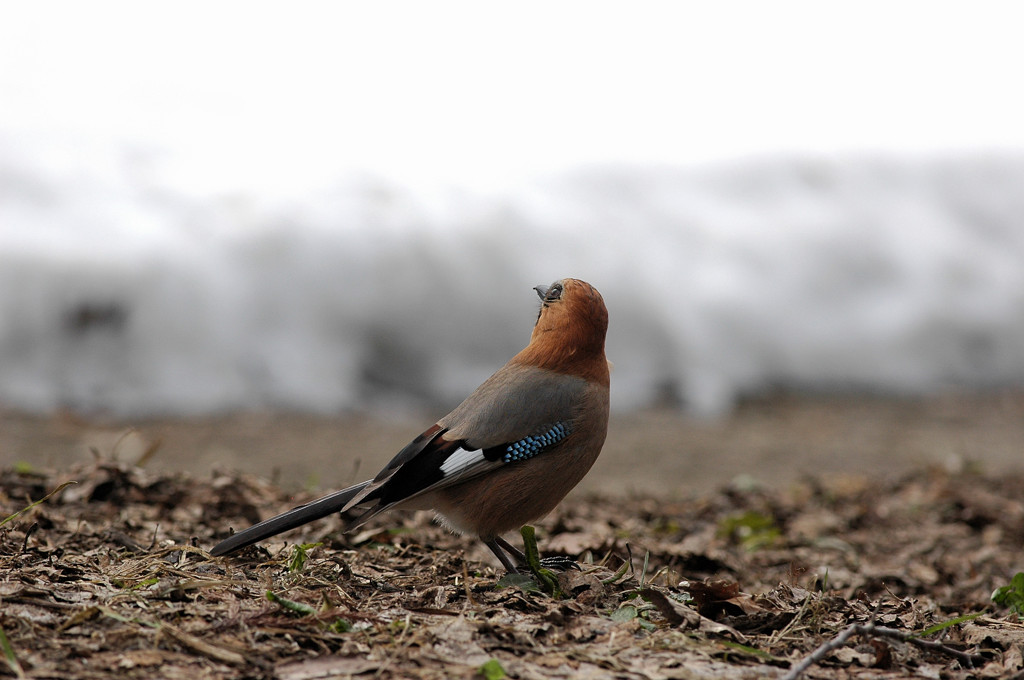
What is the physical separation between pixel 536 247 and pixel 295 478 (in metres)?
4.13

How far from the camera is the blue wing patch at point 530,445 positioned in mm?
3357

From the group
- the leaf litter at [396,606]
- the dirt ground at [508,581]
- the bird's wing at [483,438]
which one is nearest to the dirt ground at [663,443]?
the dirt ground at [508,581]

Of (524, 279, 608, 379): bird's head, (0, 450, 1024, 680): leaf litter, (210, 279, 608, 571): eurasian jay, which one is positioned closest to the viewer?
(0, 450, 1024, 680): leaf litter

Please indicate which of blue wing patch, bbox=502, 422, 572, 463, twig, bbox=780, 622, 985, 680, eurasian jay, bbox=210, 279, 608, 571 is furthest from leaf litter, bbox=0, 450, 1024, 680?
blue wing patch, bbox=502, 422, 572, 463

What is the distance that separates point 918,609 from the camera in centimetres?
333

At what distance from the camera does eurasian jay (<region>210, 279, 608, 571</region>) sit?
10.7 ft

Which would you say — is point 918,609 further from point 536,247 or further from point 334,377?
point 536,247

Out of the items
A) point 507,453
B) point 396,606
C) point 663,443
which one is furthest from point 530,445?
point 663,443

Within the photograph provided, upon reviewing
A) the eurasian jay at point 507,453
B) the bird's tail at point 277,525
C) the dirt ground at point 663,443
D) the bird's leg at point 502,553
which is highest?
the eurasian jay at point 507,453

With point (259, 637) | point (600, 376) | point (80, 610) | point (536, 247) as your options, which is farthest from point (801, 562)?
point (536, 247)

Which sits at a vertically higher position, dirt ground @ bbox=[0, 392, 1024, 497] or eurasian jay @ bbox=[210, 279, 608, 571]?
eurasian jay @ bbox=[210, 279, 608, 571]

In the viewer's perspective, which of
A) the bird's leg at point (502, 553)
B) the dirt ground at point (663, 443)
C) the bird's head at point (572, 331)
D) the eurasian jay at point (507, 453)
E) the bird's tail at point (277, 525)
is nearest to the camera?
the bird's tail at point (277, 525)

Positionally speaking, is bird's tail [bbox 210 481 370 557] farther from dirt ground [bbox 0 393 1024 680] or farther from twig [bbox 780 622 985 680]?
twig [bbox 780 622 985 680]

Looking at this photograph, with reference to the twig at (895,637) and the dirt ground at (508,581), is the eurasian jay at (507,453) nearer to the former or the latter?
the dirt ground at (508,581)
